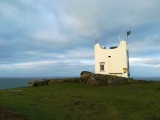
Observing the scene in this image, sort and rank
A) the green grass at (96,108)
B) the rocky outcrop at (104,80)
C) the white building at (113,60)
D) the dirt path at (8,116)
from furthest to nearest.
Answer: the white building at (113,60)
the rocky outcrop at (104,80)
the green grass at (96,108)
the dirt path at (8,116)

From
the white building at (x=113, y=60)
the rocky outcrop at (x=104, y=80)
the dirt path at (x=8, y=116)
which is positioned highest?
the white building at (x=113, y=60)

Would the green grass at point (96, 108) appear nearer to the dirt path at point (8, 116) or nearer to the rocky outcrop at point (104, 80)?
the dirt path at point (8, 116)

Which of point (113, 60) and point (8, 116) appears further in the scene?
point (113, 60)

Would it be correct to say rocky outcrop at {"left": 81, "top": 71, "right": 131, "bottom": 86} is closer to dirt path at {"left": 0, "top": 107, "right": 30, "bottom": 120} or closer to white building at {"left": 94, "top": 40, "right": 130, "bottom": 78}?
white building at {"left": 94, "top": 40, "right": 130, "bottom": 78}

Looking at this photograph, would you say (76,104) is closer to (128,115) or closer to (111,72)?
(128,115)

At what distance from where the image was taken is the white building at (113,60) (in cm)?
3361

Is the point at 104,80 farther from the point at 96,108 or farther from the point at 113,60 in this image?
the point at 96,108

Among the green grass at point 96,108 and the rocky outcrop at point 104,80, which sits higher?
the rocky outcrop at point 104,80

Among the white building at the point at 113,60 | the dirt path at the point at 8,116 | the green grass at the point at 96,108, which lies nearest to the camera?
the dirt path at the point at 8,116

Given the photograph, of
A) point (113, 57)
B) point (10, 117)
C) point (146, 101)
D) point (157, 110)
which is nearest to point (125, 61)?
point (113, 57)

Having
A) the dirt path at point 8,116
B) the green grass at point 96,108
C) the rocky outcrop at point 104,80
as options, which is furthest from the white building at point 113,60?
the dirt path at point 8,116

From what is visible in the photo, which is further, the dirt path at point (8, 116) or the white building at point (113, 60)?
the white building at point (113, 60)

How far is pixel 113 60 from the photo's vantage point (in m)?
34.6

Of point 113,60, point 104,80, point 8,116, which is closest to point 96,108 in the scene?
point 8,116
